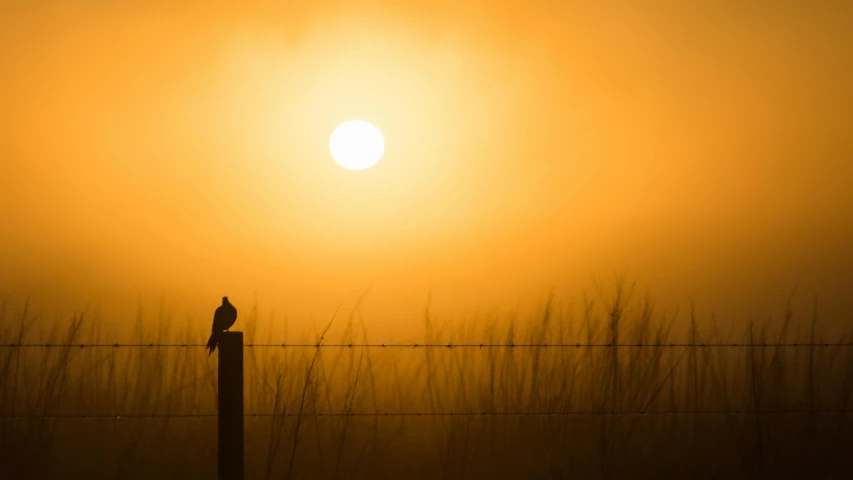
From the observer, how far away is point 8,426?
18.9 feet

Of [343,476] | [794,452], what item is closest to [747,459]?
[794,452]

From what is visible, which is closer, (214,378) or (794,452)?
(794,452)

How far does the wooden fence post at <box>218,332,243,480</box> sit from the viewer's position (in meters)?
4.39

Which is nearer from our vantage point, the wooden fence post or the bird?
the wooden fence post

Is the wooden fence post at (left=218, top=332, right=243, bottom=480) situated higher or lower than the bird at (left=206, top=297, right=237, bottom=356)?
lower

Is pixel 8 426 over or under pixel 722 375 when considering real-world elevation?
under

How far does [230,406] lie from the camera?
4406mm

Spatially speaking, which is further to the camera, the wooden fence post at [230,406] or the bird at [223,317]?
the bird at [223,317]

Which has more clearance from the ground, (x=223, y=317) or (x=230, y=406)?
(x=223, y=317)

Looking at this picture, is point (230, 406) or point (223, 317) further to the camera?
point (223, 317)

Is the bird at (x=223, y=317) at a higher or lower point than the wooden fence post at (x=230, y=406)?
higher

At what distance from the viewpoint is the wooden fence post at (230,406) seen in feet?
14.4

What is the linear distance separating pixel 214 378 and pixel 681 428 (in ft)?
10.9

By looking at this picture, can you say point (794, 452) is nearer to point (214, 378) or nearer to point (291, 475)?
point (291, 475)
